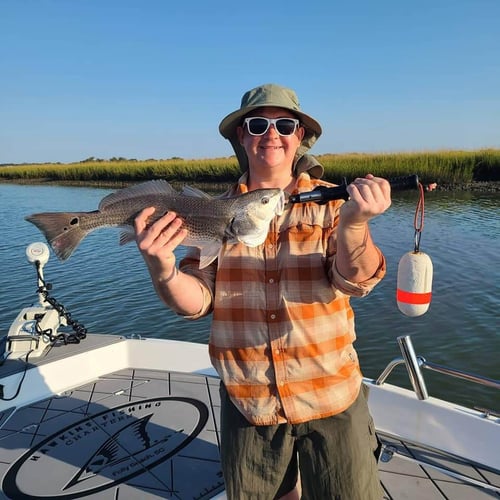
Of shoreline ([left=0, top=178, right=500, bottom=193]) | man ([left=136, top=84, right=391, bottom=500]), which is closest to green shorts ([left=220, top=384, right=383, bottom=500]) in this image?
man ([left=136, top=84, right=391, bottom=500])

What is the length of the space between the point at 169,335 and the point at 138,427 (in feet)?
18.2

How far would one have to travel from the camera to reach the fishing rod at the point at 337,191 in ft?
6.95

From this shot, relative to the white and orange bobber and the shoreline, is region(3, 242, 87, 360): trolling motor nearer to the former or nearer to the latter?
the white and orange bobber

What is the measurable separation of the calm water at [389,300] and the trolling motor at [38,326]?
424cm

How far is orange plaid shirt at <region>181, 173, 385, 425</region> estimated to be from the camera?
2.20 m

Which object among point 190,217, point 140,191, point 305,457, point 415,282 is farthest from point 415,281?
point 140,191

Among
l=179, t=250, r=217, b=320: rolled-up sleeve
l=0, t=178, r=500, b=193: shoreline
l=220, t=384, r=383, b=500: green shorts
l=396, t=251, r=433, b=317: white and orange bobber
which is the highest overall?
l=179, t=250, r=217, b=320: rolled-up sleeve

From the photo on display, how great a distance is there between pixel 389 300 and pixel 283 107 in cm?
929

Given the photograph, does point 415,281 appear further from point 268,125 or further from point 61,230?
point 61,230

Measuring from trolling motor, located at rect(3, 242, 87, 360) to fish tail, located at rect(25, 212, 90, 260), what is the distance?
9.76ft

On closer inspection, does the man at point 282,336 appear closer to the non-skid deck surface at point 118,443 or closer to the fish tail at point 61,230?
the fish tail at point 61,230

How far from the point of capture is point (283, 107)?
2.31 m

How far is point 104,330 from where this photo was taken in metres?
10.0

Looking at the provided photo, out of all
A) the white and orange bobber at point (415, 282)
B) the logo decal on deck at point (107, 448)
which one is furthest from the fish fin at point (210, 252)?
the logo decal on deck at point (107, 448)
